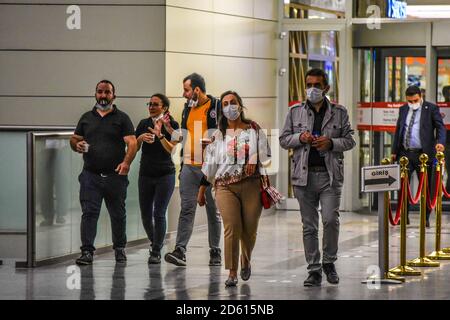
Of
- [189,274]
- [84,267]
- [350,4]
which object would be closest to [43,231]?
[84,267]

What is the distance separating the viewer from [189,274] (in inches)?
517

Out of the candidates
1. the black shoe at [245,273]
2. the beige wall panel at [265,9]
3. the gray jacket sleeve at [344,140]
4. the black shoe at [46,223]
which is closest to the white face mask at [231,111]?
the gray jacket sleeve at [344,140]

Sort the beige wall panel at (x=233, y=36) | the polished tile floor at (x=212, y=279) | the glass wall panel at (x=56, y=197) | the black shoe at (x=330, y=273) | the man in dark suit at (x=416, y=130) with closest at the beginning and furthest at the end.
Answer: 1. the polished tile floor at (x=212, y=279)
2. the black shoe at (x=330, y=273)
3. the glass wall panel at (x=56, y=197)
4. the man in dark suit at (x=416, y=130)
5. the beige wall panel at (x=233, y=36)

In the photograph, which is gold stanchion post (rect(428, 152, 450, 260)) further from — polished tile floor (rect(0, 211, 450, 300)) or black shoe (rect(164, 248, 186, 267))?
black shoe (rect(164, 248, 186, 267))

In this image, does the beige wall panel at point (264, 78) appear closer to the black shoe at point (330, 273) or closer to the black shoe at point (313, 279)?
the black shoe at point (330, 273)

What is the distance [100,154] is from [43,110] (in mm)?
4440

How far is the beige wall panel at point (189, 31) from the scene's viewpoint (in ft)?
57.4

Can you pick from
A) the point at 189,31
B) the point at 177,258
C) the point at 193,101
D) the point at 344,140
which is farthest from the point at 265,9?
the point at 344,140

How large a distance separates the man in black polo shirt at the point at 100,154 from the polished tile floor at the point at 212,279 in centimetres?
53

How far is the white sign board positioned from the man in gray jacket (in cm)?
27

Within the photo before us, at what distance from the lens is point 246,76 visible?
63.8ft

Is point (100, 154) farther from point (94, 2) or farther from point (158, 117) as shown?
point (94, 2)

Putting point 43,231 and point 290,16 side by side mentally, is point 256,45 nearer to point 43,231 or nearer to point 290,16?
point 290,16

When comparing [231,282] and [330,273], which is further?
[330,273]
